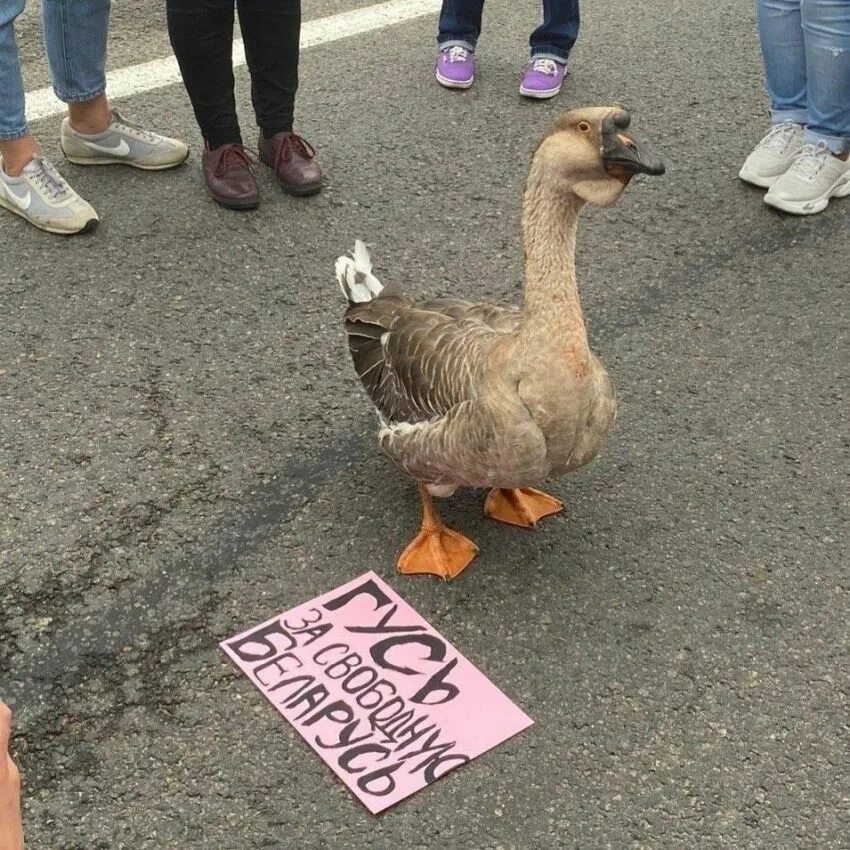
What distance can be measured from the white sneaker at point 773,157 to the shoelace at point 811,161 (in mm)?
72

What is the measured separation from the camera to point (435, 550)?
9.07 ft

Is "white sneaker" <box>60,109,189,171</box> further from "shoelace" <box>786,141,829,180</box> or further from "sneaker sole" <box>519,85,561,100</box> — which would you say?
"shoelace" <box>786,141,829,180</box>

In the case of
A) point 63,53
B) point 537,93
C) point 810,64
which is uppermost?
point 810,64

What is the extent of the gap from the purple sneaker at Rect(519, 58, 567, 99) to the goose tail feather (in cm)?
225

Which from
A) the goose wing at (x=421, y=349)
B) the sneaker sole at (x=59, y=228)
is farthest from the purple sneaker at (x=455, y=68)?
the goose wing at (x=421, y=349)

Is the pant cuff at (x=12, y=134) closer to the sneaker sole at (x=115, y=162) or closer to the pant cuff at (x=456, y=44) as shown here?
the sneaker sole at (x=115, y=162)

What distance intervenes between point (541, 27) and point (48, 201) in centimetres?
231

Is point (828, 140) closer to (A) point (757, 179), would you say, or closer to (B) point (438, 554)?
(A) point (757, 179)

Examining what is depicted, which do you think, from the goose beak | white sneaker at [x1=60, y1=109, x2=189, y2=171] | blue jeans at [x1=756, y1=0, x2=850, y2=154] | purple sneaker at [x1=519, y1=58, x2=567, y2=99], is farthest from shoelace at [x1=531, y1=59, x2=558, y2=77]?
the goose beak

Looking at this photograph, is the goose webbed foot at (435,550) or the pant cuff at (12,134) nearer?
the goose webbed foot at (435,550)

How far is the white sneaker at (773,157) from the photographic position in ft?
14.5

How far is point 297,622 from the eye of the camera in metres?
2.62

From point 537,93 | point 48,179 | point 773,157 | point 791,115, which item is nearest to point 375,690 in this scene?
point 48,179

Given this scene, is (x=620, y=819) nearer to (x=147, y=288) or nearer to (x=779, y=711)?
(x=779, y=711)
